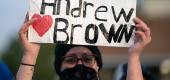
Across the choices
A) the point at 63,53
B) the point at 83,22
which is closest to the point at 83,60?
the point at 63,53

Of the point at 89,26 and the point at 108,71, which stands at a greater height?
the point at 89,26

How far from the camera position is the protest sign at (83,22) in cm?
500

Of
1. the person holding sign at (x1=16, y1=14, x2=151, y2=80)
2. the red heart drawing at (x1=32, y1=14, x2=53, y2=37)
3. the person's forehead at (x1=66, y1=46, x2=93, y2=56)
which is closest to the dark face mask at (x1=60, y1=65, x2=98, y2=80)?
the person holding sign at (x1=16, y1=14, x2=151, y2=80)

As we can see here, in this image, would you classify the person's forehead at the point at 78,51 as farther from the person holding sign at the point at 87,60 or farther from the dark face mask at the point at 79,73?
the dark face mask at the point at 79,73

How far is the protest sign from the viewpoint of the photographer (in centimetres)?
500

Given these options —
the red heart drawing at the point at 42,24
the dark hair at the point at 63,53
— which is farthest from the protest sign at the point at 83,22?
the dark hair at the point at 63,53

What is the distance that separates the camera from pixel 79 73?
5031mm

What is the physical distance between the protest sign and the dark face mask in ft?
0.66

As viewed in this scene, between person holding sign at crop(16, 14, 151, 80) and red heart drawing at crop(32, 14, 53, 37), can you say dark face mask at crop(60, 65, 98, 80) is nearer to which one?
person holding sign at crop(16, 14, 151, 80)

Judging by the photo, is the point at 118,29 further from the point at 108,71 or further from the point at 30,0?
the point at 108,71

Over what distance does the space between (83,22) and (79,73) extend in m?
0.40

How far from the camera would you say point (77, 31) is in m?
5.04

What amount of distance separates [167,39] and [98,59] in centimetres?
1066

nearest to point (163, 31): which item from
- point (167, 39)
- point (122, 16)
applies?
point (167, 39)
